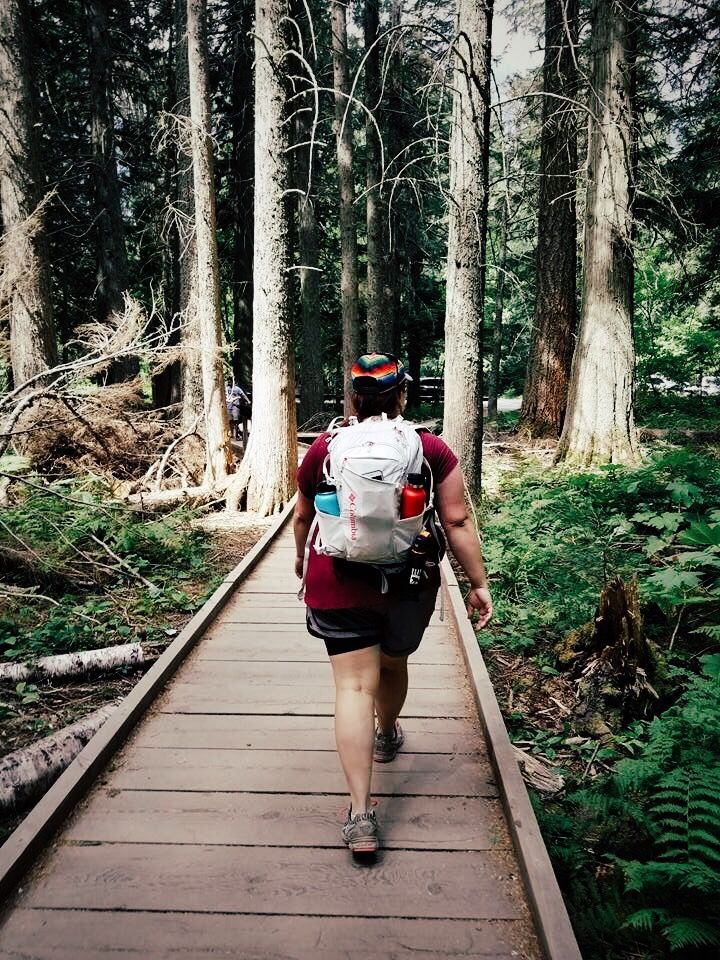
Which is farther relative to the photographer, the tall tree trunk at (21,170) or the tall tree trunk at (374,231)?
Answer: the tall tree trunk at (374,231)

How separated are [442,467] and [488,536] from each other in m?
4.95

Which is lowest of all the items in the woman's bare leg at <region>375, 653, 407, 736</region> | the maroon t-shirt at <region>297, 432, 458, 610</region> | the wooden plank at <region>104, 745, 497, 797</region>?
the wooden plank at <region>104, 745, 497, 797</region>

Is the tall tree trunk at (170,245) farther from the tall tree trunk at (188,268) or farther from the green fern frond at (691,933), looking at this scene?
the green fern frond at (691,933)

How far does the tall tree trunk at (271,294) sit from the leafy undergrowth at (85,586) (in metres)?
1.12

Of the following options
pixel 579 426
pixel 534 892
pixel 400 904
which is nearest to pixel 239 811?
pixel 400 904

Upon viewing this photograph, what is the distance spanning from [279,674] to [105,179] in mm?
14761

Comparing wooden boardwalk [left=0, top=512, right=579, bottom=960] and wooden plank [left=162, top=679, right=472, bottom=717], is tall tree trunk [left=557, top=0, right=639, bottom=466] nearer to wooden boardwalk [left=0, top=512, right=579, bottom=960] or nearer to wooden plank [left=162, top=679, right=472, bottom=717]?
wooden plank [left=162, top=679, right=472, bottom=717]

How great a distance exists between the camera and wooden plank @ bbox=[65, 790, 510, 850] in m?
2.66

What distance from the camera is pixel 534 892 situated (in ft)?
7.47

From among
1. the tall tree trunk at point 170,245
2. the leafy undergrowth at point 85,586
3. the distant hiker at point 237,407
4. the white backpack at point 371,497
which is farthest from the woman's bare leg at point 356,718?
the distant hiker at point 237,407

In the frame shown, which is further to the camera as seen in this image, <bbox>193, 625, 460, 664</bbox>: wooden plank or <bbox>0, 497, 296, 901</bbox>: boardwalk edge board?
<bbox>193, 625, 460, 664</bbox>: wooden plank

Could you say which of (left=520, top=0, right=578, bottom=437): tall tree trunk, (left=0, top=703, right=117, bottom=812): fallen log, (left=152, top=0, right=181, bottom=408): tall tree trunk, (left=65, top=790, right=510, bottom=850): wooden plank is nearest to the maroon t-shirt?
(left=65, top=790, right=510, bottom=850): wooden plank

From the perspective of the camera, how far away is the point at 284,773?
313cm

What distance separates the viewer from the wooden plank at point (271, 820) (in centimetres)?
266
